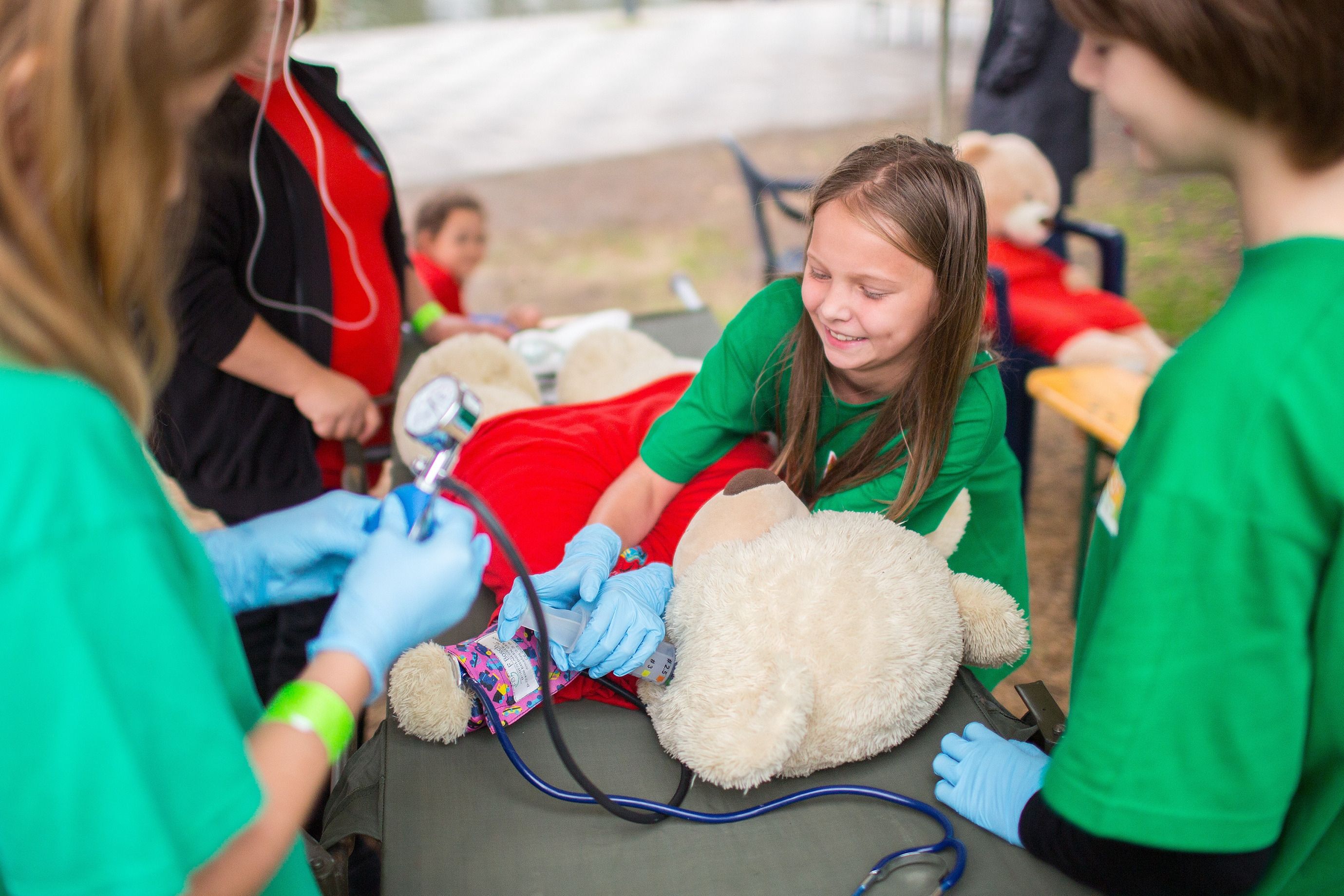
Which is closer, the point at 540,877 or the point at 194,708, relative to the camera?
the point at 194,708

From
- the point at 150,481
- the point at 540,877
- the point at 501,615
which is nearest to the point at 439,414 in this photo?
the point at 150,481

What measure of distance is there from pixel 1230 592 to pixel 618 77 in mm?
8159

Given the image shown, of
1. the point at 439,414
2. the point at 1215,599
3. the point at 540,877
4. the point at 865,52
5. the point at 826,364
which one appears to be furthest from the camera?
the point at 865,52

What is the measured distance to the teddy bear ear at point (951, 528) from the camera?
1.30 metres

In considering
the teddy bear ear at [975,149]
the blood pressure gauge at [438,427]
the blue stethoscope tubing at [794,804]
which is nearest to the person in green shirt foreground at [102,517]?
the blood pressure gauge at [438,427]

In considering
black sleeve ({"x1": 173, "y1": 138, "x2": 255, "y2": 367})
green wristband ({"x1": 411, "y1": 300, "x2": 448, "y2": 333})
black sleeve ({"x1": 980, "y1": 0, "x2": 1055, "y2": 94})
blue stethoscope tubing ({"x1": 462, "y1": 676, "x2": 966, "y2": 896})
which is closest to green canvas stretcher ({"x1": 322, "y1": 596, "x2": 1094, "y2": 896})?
blue stethoscope tubing ({"x1": 462, "y1": 676, "x2": 966, "y2": 896})

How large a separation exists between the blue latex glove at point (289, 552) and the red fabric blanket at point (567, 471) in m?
0.35

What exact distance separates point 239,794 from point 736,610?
0.57 meters

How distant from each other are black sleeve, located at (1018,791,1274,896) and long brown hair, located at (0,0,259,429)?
2.50 feet

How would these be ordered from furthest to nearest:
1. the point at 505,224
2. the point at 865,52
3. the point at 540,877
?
the point at 865,52 < the point at 505,224 < the point at 540,877

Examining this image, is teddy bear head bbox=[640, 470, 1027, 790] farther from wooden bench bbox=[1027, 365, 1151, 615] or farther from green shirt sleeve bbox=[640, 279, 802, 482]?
wooden bench bbox=[1027, 365, 1151, 615]

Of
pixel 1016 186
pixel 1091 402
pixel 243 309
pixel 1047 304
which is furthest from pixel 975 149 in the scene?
pixel 243 309

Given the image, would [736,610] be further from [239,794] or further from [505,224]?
[505,224]

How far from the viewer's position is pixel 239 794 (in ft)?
1.77
